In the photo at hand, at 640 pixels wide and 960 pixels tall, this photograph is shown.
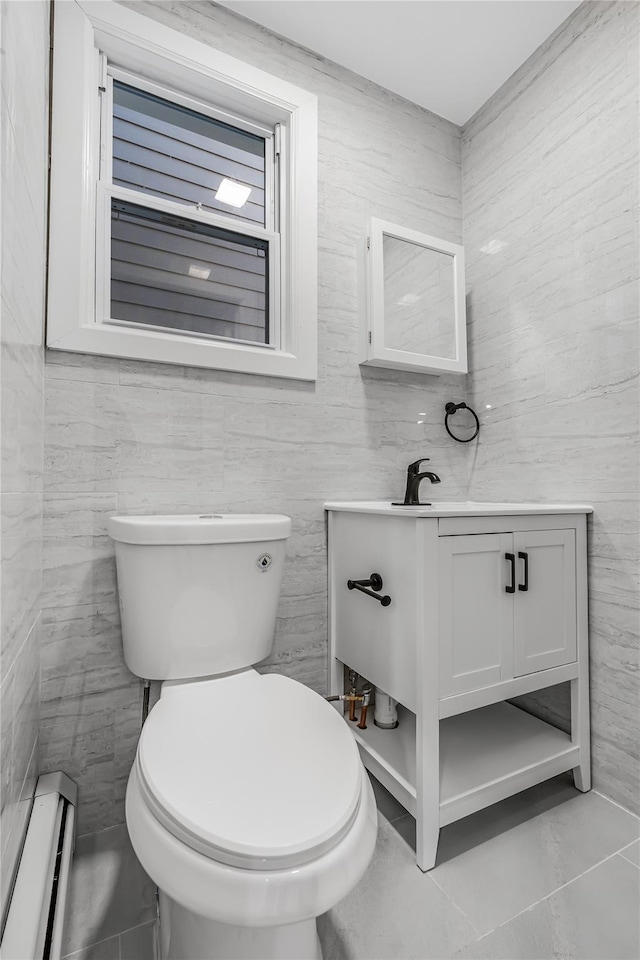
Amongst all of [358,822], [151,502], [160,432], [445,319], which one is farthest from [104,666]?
[445,319]

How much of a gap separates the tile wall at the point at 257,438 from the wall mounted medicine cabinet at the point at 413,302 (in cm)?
8

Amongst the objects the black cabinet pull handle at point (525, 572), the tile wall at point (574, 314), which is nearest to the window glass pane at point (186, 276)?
the tile wall at point (574, 314)

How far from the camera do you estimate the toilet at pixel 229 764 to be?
59 centimetres

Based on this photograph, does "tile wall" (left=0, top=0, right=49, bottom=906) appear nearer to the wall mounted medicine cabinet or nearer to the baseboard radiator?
the baseboard radiator

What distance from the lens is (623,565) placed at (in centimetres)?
126

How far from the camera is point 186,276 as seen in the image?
4.49ft

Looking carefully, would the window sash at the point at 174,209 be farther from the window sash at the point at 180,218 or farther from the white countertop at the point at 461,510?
the white countertop at the point at 461,510

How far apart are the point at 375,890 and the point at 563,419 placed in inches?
51.8

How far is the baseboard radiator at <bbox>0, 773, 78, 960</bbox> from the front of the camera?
668 millimetres

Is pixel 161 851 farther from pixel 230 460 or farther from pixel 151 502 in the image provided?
pixel 230 460

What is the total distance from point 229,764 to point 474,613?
0.65 metres

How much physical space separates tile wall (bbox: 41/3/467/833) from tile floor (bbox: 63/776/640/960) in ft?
0.79

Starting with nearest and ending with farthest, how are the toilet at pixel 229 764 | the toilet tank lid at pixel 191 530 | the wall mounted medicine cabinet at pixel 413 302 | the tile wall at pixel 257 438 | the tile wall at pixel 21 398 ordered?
1. the toilet at pixel 229 764
2. the tile wall at pixel 21 398
3. the toilet tank lid at pixel 191 530
4. the tile wall at pixel 257 438
5. the wall mounted medicine cabinet at pixel 413 302

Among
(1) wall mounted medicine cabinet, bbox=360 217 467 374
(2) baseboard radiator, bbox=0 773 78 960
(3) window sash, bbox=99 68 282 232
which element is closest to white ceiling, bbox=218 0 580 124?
(3) window sash, bbox=99 68 282 232
